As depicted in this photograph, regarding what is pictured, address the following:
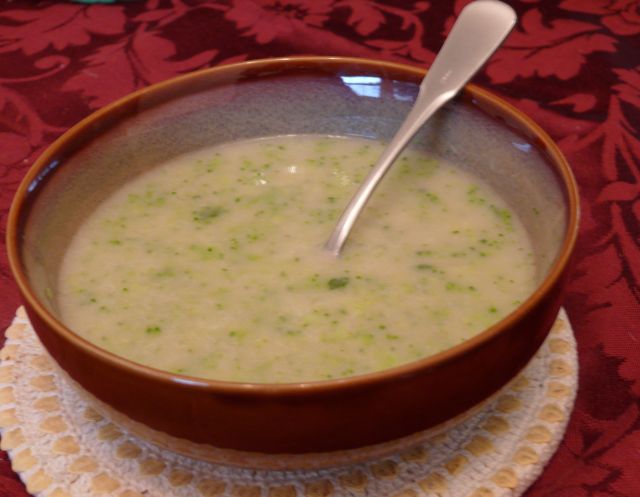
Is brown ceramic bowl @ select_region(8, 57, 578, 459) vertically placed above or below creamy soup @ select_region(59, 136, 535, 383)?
above

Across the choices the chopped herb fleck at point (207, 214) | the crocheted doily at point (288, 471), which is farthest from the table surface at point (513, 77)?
the chopped herb fleck at point (207, 214)

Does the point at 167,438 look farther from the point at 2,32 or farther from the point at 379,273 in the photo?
the point at 2,32

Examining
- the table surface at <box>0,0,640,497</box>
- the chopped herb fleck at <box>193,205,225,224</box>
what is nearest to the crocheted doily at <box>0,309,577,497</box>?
the table surface at <box>0,0,640,497</box>

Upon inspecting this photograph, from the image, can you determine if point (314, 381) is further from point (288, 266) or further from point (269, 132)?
point (269, 132)

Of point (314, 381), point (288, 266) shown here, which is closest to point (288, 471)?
point (314, 381)

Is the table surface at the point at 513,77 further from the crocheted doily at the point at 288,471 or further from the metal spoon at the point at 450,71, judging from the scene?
the metal spoon at the point at 450,71

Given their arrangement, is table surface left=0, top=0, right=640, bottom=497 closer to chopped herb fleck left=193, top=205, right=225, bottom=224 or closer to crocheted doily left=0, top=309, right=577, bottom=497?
crocheted doily left=0, top=309, right=577, bottom=497

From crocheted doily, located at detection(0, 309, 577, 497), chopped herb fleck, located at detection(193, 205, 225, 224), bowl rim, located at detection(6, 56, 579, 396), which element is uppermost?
bowl rim, located at detection(6, 56, 579, 396)
